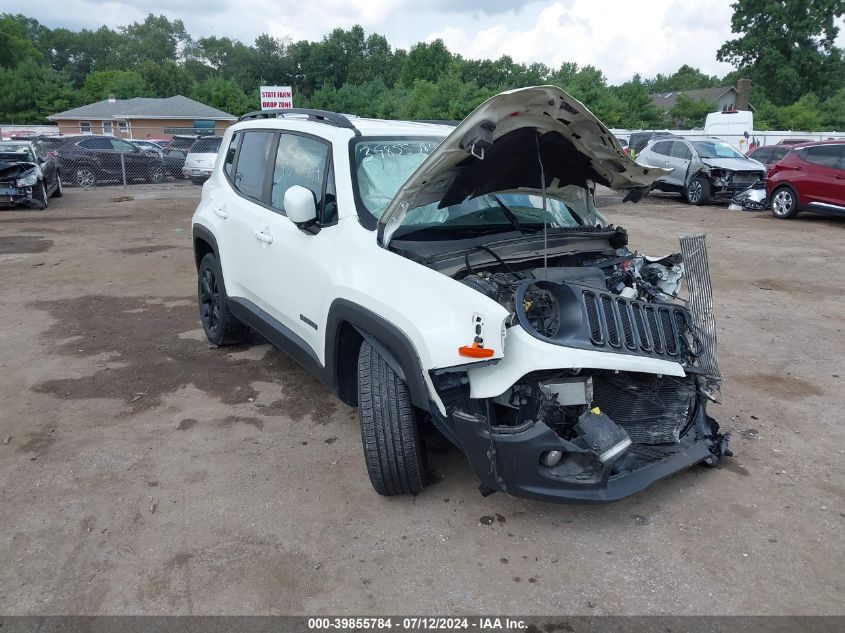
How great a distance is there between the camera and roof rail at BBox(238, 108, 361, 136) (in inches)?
164

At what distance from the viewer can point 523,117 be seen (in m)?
3.22

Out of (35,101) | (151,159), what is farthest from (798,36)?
(35,101)


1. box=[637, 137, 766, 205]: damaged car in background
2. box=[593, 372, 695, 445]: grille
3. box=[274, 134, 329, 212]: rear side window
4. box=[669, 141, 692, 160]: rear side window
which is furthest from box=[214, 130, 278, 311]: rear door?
box=[669, 141, 692, 160]: rear side window

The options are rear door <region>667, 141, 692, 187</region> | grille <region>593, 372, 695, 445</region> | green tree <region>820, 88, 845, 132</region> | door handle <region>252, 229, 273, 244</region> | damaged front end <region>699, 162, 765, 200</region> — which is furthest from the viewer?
green tree <region>820, 88, 845, 132</region>

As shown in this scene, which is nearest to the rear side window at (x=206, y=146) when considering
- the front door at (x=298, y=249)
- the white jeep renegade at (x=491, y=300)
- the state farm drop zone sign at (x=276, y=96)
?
the state farm drop zone sign at (x=276, y=96)

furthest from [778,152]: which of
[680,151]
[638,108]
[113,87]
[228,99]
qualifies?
[113,87]

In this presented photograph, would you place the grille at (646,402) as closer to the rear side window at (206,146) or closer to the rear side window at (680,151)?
the rear side window at (680,151)

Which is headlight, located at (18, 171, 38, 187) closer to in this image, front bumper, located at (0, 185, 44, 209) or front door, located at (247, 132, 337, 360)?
front bumper, located at (0, 185, 44, 209)

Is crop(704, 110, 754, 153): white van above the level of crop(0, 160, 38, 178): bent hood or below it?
above

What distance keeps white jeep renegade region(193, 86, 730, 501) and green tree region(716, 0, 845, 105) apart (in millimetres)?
57580

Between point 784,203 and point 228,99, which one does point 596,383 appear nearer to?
point 784,203

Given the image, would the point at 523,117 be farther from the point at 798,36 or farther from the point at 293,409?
the point at 798,36

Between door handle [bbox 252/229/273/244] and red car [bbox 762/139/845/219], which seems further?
red car [bbox 762/139/845/219]

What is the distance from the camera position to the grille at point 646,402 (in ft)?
10.4
